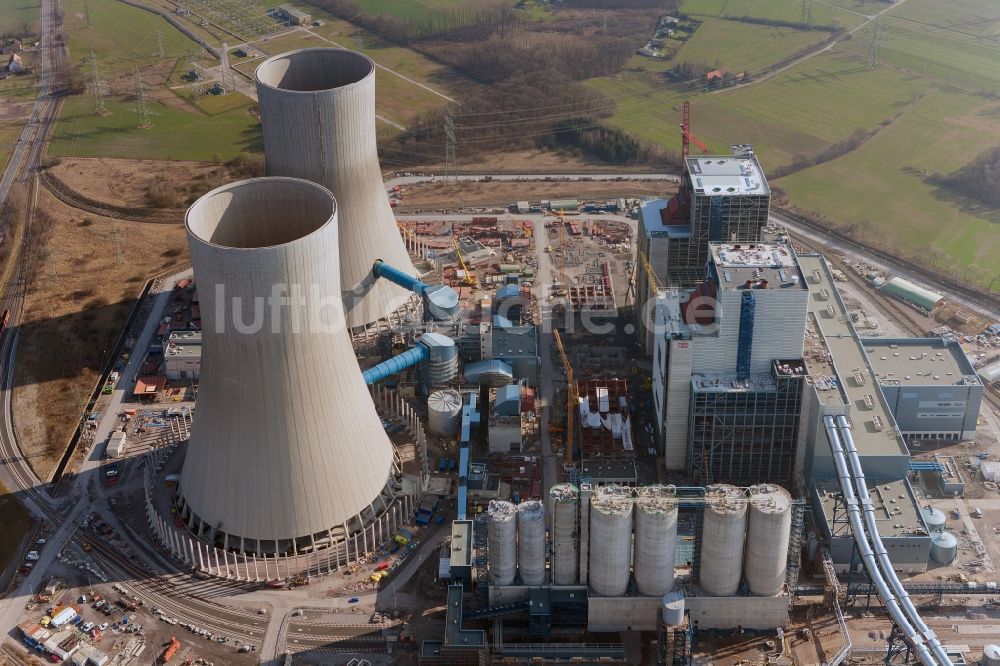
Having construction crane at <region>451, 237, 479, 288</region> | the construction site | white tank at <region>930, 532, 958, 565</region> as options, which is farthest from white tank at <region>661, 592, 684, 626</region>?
construction crane at <region>451, 237, 479, 288</region>

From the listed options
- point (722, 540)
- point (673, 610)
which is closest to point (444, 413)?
point (673, 610)

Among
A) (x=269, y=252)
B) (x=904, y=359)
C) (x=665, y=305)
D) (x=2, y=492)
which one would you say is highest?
(x=269, y=252)

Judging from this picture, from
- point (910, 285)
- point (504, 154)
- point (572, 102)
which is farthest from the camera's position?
point (572, 102)

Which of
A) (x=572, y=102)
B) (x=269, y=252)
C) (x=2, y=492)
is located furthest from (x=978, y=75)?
(x=2, y=492)

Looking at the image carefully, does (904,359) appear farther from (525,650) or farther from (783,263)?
(525,650)

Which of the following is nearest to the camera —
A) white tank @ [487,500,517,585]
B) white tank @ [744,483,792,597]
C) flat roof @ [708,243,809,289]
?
white tank @ [744,483,792,597]

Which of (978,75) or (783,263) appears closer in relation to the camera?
(783,263)

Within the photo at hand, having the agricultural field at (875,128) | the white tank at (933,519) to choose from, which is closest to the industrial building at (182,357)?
the white tank at (933,519)

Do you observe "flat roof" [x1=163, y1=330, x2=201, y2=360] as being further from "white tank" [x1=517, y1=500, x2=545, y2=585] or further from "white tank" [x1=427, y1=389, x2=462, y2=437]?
"white tank" [x1=517, y1=500, x2=545, y2=585]
